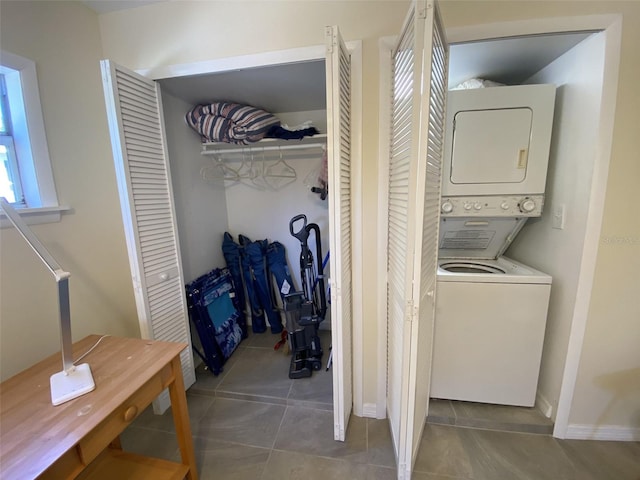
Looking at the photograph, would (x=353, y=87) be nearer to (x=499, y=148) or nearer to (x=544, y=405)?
(x=499, y=148)

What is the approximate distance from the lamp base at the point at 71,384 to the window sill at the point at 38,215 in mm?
707

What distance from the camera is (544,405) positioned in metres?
1.62

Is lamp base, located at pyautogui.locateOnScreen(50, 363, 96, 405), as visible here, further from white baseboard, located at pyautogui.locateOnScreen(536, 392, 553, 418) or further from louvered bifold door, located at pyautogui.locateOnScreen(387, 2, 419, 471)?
white baseboard, located at pyautogui.locateOnScreen(536, 392, 553, 418)

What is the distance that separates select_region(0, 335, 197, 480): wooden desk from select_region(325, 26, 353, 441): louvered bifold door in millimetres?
764

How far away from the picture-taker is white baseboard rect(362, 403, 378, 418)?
5.52ft

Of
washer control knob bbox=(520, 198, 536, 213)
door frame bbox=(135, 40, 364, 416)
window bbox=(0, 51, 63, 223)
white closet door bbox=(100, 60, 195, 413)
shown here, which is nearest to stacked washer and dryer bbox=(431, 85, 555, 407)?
washer control knob bbox=(520, 198, 536, 213)

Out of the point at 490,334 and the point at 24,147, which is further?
the point at 490,334

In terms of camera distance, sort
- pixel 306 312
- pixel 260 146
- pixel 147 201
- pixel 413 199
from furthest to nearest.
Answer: pixel 260 146 < pixel 306 312 < pixel 147 201 < pixel 413 199

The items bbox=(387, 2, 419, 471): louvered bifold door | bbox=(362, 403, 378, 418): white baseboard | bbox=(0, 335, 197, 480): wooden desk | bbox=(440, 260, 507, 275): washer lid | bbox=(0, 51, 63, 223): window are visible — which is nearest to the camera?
bbox=(0, 335, 197, 480): wooden desk

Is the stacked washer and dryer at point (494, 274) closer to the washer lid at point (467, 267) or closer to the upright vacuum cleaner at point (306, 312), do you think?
the washer lid at point (467, 267)

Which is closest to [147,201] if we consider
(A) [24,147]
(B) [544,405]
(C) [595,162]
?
(A) [24,147]

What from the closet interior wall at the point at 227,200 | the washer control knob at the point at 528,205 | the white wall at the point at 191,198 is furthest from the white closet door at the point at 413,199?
the white wall at the point at 191,198

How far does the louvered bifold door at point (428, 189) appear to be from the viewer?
0.89m

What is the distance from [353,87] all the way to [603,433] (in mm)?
2349
